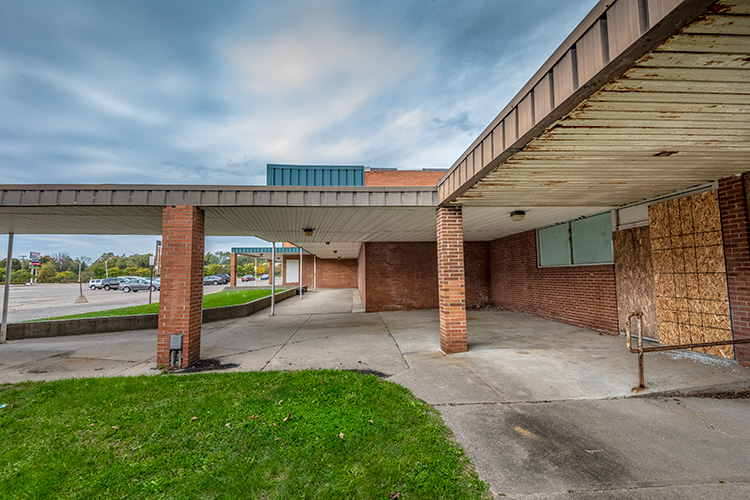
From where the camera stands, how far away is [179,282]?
18.4ft

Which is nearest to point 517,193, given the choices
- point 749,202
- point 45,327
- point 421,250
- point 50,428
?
point 749,202

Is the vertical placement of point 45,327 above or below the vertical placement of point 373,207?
below

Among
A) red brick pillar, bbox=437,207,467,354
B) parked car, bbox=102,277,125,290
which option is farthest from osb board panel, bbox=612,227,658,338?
parked car, bbox=102,277,125,290

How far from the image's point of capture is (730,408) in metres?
3.67

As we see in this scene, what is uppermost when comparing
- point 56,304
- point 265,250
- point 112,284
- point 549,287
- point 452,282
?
point 265,250

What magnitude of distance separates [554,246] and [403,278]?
5667mm

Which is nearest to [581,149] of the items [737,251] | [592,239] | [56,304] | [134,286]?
[737,251]

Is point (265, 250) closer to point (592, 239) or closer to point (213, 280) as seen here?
point (592, 239)

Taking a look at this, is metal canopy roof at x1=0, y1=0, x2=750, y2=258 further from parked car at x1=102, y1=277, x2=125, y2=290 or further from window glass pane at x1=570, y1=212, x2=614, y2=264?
parked car at x1=102, y1=277, x2=125, y2=290

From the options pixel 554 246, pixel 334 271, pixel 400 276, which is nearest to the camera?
pixel 554 246

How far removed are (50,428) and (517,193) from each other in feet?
22.8

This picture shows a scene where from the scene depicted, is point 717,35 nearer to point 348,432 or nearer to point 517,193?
point 517,193

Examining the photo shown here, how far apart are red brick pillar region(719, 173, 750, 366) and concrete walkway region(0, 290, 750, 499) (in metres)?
0.62

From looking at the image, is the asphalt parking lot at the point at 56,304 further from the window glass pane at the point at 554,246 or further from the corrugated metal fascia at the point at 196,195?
the window glass pane at the point at 554,246
